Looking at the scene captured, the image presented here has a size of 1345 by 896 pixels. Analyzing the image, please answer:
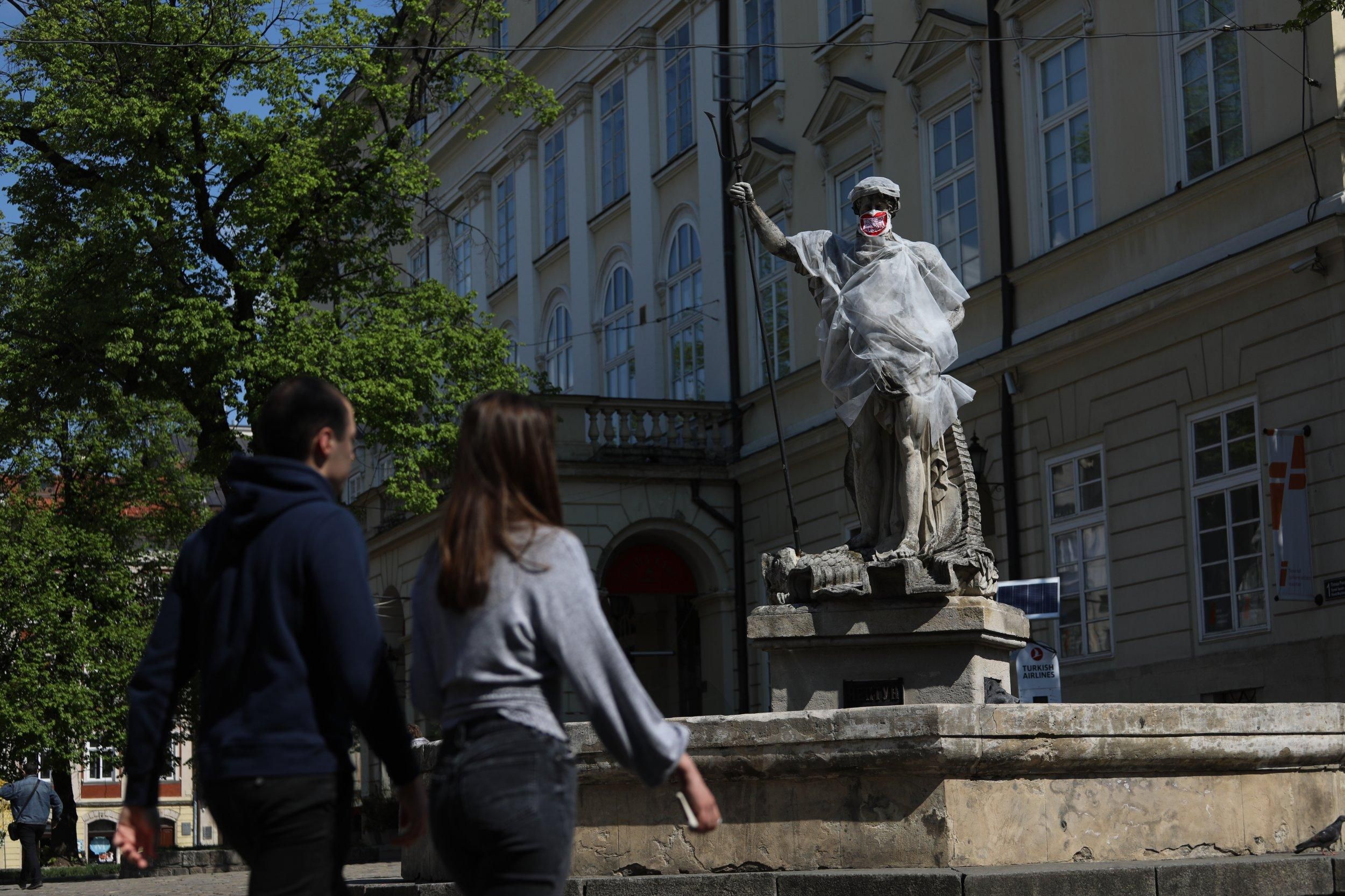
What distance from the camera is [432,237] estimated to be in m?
43.8

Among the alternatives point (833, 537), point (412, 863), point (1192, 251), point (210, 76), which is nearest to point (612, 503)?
point (833, 537)

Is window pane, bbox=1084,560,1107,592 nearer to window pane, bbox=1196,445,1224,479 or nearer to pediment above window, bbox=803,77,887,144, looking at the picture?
window pane, bbox=1196,445,1224,479

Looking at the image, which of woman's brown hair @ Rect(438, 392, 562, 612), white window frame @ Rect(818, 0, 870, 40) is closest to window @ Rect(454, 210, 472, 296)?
white window frame @ Rect(818, 0, 870, 40)

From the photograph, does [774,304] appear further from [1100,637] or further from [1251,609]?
[1251,609]

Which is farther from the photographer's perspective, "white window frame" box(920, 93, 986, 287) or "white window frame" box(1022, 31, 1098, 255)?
"white window frame" box(920, 93, 986, 287)

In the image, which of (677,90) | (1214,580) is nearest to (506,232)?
(677,90)

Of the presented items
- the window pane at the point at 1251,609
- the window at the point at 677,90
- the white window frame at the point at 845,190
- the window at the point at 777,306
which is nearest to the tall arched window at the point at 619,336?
the window at the point at 677,90

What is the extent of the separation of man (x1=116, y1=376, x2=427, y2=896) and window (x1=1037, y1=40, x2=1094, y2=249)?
1899 centimetres

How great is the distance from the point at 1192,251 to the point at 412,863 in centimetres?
1313

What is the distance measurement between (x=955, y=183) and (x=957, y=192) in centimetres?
12

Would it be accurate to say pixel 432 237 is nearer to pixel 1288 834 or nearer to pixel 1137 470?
pixel 1137 470

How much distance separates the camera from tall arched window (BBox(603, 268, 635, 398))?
1367 inches

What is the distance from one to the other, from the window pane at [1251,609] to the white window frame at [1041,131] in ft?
16.6

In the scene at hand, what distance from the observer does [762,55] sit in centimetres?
3030
